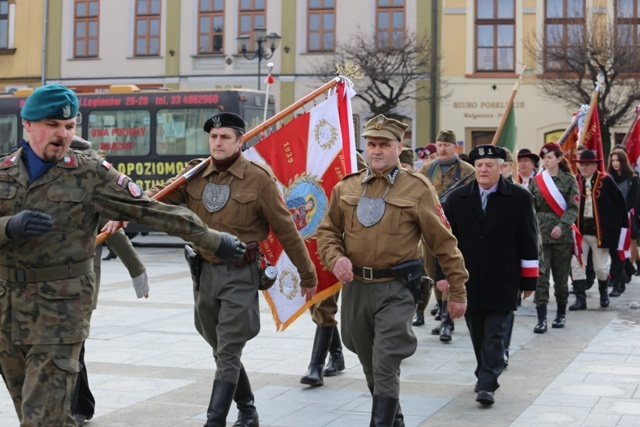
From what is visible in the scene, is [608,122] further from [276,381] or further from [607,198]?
[276,381]

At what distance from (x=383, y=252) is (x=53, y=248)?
2.26 metres

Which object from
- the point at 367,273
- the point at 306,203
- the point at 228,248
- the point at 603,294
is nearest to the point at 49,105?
the point at 228,248

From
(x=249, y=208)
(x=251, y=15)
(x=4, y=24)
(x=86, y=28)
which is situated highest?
(x=4, y=24)

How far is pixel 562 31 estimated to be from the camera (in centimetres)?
3291

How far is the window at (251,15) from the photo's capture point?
37062 millimetres

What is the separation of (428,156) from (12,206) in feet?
35.5

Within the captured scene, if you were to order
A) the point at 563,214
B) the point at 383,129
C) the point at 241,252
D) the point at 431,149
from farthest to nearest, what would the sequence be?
the point at 431,149
the point at 563,214
the point at 383,129
the point at 241,252

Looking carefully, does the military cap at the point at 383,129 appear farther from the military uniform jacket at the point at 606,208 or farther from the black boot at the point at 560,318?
the military uniform jacket at the point at 606,208

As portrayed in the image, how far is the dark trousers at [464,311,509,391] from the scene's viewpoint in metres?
7.70

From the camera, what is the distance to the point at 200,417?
23.6 feet

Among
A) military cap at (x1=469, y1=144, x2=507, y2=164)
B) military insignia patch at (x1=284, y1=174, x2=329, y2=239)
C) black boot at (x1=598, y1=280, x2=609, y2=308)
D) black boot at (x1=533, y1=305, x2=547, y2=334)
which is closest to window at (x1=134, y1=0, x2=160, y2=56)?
black boot at (x1=598, y1=280, x2=609, y2=308)

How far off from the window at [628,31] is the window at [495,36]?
→ 3.63m

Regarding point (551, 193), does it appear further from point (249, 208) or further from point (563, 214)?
point (249, 208)

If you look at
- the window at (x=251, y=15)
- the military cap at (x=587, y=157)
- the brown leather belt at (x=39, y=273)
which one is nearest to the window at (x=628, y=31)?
the window at (x=251, y=15)
